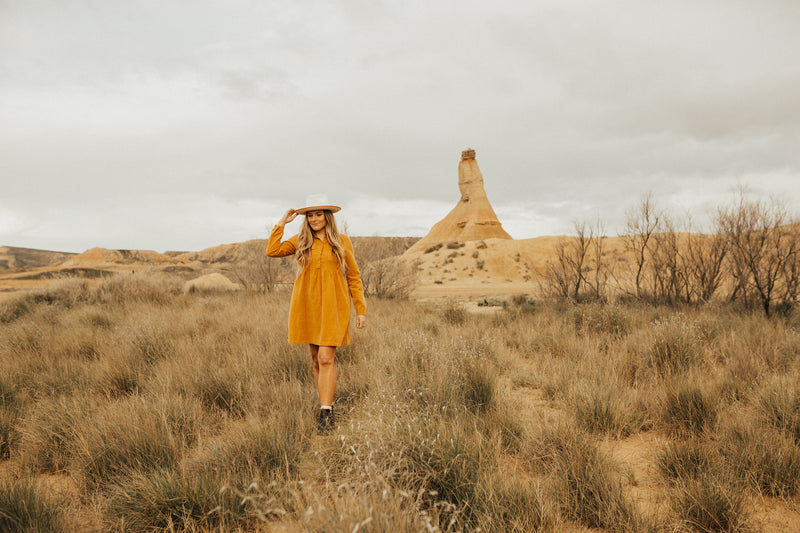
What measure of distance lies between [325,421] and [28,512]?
1847 millimetres

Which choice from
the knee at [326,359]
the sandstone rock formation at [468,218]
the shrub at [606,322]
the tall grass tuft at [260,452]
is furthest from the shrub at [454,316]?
the sandstone rock formation at [468,218]

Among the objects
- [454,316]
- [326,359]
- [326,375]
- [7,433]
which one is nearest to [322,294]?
[326,359]

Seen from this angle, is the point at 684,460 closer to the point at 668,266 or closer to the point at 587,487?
the point at 587,487

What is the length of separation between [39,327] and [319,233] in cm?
691

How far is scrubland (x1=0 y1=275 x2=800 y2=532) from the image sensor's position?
2170mm

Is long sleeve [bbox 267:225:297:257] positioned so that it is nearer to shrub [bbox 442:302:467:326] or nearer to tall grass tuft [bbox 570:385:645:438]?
tall grass tuft [bbox 570:385:645:438]

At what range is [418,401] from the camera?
11.8 feet

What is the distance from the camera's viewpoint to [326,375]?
352 cm

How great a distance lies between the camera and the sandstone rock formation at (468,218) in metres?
43.8

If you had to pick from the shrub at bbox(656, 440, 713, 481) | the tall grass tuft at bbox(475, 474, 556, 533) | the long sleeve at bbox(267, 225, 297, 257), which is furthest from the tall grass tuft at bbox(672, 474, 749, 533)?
Answer: the long sleeve at bbox(267, 225, 297, 257)

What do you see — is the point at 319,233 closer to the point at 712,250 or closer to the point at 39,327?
the point at 39,327

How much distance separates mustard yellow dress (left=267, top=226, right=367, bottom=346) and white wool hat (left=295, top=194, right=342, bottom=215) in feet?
1.00

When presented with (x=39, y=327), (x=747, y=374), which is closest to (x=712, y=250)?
(x=747, y=374)

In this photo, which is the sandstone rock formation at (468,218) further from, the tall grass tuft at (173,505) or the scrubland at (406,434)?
the tall grass tuft at (173,505)
